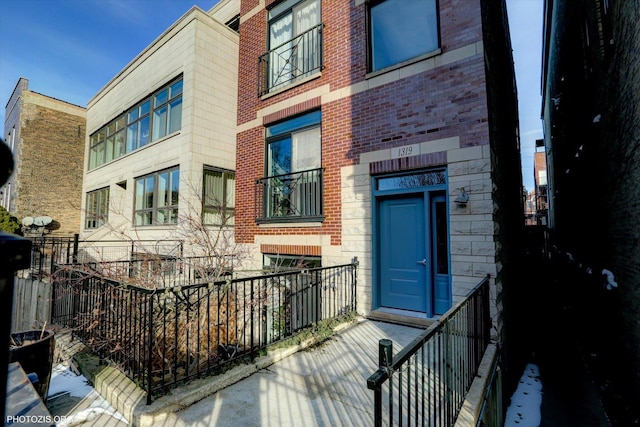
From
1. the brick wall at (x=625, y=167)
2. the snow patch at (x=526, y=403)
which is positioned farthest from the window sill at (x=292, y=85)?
the snow patch at (x=526, y=403)

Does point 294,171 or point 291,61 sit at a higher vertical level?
point 291,61

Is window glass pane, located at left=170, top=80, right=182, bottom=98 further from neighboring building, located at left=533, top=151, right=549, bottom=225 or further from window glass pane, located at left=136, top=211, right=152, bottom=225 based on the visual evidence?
neighboring building, located at left=533, top=151, right=549, bottom=225

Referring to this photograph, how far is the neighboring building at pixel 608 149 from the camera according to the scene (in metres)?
4.73

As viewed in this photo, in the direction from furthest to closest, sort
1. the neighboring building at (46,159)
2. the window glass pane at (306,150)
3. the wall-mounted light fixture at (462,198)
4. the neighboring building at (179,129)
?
the neighboring building at (46,159) → the neighboring building at (179,129) → the window glass pane at (306,150) → the wall-mounted light fixture at (462,198)

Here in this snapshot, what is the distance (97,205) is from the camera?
50.3 feet

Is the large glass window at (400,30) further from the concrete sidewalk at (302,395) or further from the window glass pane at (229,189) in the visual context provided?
the window glass pane at (229,189)

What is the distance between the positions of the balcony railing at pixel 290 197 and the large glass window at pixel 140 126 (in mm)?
4909

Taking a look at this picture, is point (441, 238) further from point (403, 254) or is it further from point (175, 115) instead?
point (175, 115)

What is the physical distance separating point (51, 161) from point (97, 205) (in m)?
6.26

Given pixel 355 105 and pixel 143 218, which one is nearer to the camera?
pixel 355 105

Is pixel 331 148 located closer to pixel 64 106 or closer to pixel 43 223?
pixel 43 223

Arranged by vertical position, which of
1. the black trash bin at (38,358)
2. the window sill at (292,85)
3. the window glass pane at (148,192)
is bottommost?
the black trash bin at (38,358)

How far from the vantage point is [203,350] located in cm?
396

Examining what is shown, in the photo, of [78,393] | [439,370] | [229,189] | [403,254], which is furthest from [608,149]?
[229,189]
